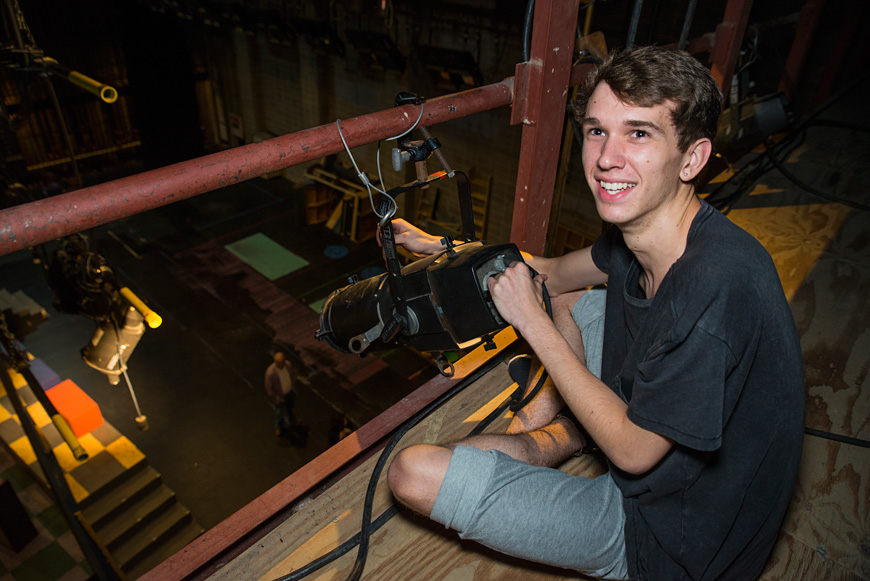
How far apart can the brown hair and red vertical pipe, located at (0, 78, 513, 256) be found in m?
0.45

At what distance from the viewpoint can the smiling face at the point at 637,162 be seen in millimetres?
1227

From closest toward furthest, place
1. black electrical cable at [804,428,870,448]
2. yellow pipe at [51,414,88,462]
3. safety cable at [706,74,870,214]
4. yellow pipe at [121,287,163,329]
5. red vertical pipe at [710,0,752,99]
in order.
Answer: black electrical cable at [804,428,870,448] → red vertical pipe at [710,0,752,99] → yellow pipe at [121,287,163,329] → safety cable at [706,74,870,214] → yellow pipe at [51,414,88,462]

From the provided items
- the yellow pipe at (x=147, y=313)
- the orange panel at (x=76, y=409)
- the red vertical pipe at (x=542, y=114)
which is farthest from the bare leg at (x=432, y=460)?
the orange panel at (x=76, y=409)

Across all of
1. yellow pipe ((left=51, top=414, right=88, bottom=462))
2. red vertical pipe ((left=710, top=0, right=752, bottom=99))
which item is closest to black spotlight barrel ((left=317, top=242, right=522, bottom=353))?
red vertical pipe ((left=710, top=0, right=752, bottom=99))

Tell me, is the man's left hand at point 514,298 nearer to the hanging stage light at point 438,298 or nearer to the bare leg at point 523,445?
the hanging stage light at point 438,298

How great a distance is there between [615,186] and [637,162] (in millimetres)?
69

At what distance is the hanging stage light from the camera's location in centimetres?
131

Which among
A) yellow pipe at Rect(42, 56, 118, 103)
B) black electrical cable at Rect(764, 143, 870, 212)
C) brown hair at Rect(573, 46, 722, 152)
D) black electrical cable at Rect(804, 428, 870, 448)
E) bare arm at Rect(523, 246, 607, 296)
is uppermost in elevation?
brown hair at Rect(573, 46, 722, 152)

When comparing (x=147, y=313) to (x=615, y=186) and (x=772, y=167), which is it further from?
(x=772, y=167)

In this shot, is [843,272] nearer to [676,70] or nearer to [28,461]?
[676,70]

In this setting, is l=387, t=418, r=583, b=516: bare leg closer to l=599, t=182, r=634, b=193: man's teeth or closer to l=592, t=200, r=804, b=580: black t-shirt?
l=592, t=200, r=804, b=580: black t-shirt

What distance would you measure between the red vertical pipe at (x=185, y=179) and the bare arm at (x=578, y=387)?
47 cm

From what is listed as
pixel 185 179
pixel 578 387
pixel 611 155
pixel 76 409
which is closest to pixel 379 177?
pixel 185 179

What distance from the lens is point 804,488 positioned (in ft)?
5.67
